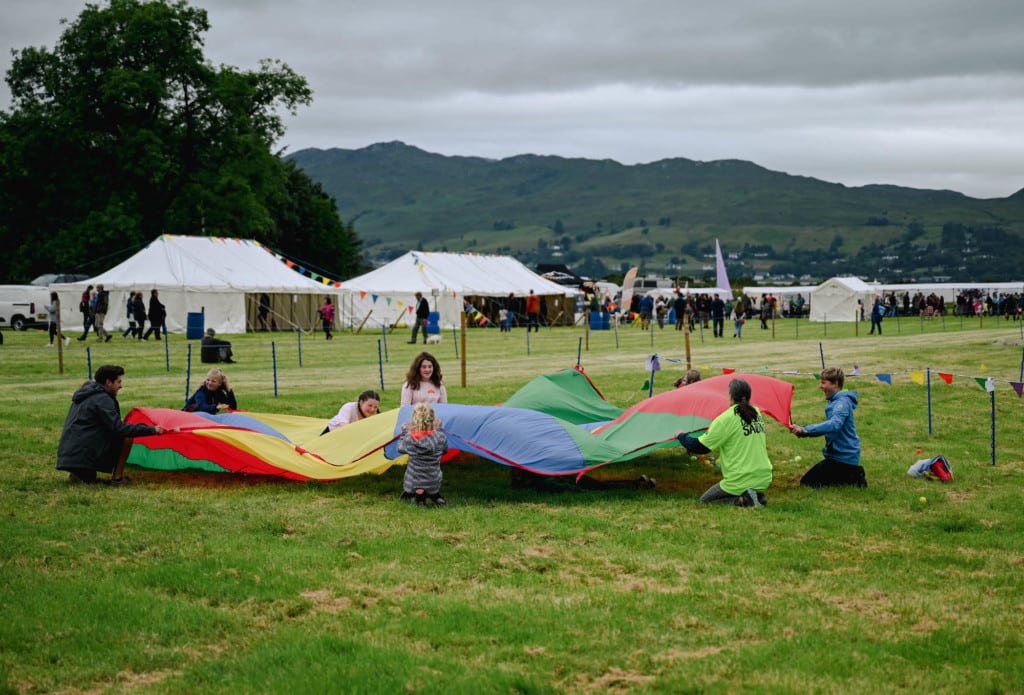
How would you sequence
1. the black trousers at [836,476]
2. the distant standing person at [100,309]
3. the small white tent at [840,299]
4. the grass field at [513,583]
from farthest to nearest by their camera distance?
1. the small white tent at [840,299]
2. the distant standing person at [100,309]
3. the black trousers at [836,476]
4. the grass field at [513,583]

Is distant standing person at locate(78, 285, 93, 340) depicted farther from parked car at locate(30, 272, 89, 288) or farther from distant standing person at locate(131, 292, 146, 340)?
parked car at locate(30, 272, 89, 288)


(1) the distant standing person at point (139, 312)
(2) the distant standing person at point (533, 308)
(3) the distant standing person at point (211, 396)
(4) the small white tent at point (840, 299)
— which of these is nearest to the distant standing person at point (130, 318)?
(1) the distant standing person at point (139, 312)

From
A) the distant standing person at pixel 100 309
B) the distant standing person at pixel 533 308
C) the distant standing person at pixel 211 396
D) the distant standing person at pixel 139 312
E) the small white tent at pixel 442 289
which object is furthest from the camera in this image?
the distant standing person at pixel 533 308

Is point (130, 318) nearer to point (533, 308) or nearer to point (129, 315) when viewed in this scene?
point (129, 315)

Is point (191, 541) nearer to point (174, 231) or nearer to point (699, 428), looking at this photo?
point (699, 428)

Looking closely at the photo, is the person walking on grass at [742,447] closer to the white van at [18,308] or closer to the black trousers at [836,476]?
the black trousers at [836,476]

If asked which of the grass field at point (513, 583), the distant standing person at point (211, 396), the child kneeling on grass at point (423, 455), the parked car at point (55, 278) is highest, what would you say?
the parked car at point (55, 278)

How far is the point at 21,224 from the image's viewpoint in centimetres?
4550

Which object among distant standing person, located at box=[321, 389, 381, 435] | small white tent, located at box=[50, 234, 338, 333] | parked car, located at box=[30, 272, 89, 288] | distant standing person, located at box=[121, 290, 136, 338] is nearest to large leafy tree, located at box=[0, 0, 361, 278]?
parked car, located at box=[30, 272, 89, 288]

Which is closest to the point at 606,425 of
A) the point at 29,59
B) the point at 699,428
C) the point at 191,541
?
the point at 699,428

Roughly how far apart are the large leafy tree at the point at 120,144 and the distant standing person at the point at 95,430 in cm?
3402

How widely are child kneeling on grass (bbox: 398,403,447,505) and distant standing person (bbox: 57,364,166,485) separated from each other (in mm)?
2438

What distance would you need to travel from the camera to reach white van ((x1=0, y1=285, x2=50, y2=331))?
4003 centimetres

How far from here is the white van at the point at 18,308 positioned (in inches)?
1576
